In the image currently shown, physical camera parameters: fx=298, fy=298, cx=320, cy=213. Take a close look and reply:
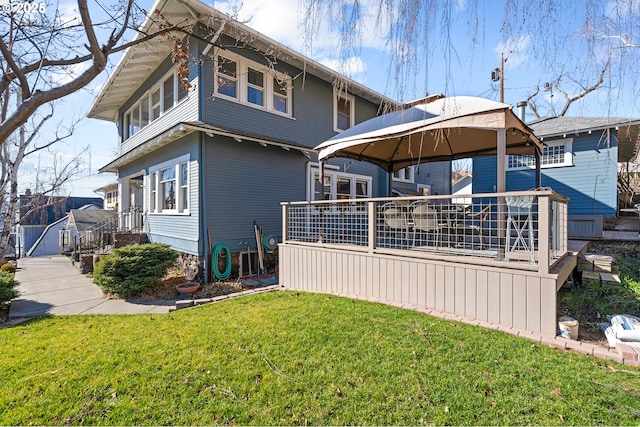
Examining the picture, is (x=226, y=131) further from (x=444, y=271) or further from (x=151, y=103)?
(x=444, y=271)

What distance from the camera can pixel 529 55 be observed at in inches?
85.5

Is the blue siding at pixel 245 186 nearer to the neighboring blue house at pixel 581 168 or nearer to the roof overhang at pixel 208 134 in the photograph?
the roof overhang at pixel 208 134

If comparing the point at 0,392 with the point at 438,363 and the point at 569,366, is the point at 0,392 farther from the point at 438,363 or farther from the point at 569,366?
the point at 569,366

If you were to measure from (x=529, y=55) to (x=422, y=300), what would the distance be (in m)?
3.34

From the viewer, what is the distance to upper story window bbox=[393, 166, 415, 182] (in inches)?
566

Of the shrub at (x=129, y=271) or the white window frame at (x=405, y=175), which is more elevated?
the white window frame at (x=405, y=175)

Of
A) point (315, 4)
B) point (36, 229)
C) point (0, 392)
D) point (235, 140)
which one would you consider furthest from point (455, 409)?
point (36, 229)

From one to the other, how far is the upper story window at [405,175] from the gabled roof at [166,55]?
3.82 meters

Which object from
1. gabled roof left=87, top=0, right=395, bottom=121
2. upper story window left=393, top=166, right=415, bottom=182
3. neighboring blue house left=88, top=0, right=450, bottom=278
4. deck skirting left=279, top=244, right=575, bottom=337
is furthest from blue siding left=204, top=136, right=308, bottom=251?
upper story window left=393, top=166, right=415, bottom=182

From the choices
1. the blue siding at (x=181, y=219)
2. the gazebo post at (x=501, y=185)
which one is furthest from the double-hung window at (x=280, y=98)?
the gazebo post at (x=501, y=185)

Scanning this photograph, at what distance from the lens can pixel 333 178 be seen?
10.8 meters

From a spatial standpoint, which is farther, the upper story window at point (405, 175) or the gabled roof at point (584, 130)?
the upper story window at point (405, 175)

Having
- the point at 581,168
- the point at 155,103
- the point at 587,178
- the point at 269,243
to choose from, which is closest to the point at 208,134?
the point at 269,243

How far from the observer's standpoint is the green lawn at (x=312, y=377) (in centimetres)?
229
